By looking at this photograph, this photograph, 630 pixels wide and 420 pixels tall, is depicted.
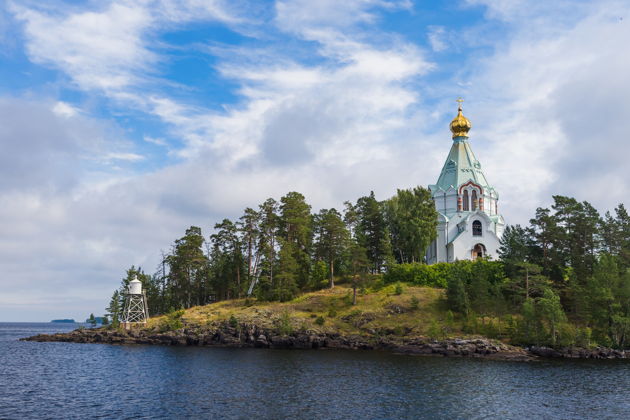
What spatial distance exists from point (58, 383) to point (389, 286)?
171 feet

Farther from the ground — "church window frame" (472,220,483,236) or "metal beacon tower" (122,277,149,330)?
"church window frame" (472,220,483,236)

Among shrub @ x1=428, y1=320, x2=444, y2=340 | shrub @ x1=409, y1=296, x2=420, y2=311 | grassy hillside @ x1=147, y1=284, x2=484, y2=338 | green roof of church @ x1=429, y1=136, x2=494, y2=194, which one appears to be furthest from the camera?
green roof of church @ x1=429, y1=136, x2=494, y2=194

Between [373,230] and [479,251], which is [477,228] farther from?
[373,230]

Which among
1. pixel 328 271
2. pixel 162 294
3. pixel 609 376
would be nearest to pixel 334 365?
pixel 609 376

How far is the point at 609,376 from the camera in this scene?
161 ft

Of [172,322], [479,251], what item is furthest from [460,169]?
[172,322]

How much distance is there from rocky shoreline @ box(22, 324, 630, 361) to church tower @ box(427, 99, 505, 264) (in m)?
28.6

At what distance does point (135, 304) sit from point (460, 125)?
6480cm

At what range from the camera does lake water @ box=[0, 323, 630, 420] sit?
3538 centimetres

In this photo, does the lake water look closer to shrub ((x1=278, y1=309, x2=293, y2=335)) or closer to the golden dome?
shrub ((x1=278, y1=309, x2=293, y2=335))

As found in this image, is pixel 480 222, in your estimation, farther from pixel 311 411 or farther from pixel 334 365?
pixel 311 411

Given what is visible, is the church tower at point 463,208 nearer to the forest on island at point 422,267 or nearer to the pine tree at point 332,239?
the forest on island at point 422,267

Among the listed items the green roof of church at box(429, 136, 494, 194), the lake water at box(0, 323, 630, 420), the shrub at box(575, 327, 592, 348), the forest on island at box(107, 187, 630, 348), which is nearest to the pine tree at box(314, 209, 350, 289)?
the forest on island at box(107, 187, 630, 348)

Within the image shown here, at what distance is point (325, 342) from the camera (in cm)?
7319
